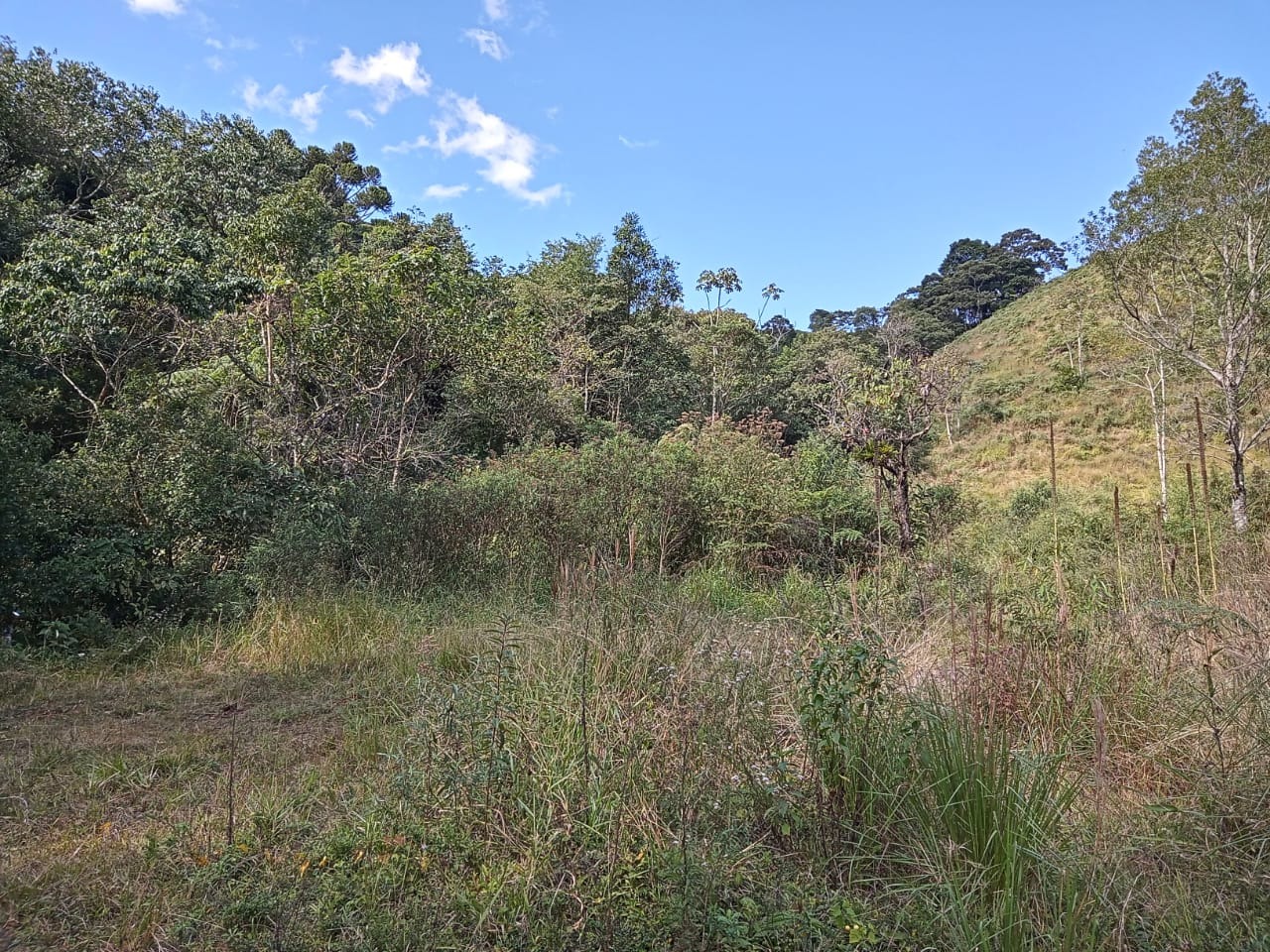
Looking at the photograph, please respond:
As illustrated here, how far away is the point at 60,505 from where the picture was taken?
5805 mm

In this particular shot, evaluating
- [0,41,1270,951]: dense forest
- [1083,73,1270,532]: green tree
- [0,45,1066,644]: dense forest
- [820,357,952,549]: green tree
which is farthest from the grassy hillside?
[0,45,1066,644]: dense forest

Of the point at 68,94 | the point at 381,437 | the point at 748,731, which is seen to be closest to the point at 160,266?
the point at 381,437

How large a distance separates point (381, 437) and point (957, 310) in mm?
47099

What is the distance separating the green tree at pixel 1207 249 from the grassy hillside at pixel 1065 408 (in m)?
1.07

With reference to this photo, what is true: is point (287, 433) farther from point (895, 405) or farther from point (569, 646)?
point (895, 405)

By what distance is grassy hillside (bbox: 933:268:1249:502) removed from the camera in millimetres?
16391

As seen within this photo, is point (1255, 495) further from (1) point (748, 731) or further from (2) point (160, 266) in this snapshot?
(2) point (160, 266)

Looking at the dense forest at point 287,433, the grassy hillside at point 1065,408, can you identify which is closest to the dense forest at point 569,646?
the dense forest at point 287,433

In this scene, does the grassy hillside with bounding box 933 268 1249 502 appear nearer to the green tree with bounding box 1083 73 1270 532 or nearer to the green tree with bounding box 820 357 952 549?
the green tree with bounding box 1083 73 1270 532

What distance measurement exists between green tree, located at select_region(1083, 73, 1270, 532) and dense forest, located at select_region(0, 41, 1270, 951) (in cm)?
6

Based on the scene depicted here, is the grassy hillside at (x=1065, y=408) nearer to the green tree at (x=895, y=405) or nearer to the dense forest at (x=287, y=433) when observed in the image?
the green tree at (x=895, y=405)

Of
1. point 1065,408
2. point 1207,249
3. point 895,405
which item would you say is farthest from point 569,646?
point 1065,408

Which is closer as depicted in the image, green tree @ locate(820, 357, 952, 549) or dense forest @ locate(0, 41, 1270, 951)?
dense forest @ locate(0, 41, 1270, 951)

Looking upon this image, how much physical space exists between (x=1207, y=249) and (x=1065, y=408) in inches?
618
